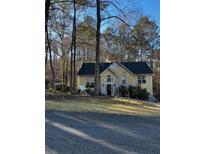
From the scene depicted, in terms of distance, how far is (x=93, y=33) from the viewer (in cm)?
601

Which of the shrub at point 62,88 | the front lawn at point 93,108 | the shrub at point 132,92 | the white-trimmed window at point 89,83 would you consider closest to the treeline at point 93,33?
the shrub at point 62,88

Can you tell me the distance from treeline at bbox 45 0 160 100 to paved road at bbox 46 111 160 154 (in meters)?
0.89

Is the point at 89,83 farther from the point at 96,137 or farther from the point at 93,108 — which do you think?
the point at 96,137

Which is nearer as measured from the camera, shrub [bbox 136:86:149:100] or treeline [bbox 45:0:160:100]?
treeline [bbox 45:0:160:100]

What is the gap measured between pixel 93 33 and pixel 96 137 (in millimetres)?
3935

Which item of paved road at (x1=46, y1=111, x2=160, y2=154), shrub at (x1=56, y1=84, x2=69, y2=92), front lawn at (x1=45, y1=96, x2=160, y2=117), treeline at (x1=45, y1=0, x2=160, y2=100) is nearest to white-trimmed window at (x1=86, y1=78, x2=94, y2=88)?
treeline at (x1=45, y1=0, x2=160, y2=100)

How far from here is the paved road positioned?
202 cm

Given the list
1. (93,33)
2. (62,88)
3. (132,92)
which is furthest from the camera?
(132,92)

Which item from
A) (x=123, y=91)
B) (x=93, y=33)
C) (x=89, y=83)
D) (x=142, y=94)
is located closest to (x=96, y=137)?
(x=93, y=33)

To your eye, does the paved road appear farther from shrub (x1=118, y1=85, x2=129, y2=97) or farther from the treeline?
shrub (x1=118, y1=85, x2=129, y2=97)

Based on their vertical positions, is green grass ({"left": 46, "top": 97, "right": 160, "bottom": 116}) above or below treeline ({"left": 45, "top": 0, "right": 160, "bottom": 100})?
below

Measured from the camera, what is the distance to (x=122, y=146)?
210 centimetres
